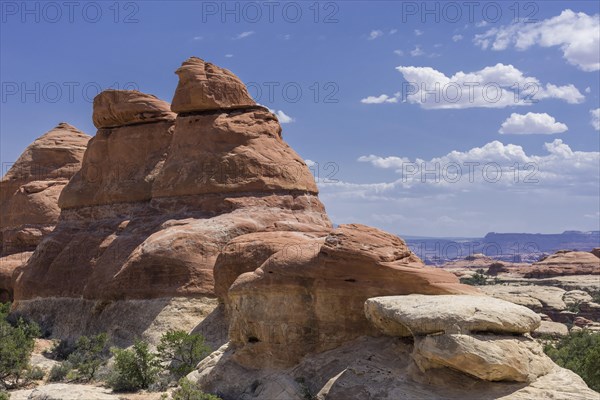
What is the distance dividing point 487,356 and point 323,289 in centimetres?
515

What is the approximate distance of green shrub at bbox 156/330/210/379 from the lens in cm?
2109

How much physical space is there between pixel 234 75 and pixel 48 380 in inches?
588

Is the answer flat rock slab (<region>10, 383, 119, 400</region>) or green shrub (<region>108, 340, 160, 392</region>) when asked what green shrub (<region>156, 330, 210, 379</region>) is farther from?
flat rock slab (<region>10, 383, 119, 400</region>)

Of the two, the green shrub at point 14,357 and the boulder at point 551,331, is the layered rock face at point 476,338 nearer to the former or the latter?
the green shrub at point 14,357

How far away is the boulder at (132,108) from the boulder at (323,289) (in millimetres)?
16405

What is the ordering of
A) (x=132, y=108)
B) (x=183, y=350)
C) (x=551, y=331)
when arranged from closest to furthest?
(x=183, y=350)
(x=132, y=108)
(x=551, y=331)

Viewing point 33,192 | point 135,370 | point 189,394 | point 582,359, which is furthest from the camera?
point 33,192

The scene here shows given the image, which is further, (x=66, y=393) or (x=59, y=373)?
(x=59, y=373)

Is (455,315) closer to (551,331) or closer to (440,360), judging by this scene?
(440,360)

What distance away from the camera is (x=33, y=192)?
42.4m

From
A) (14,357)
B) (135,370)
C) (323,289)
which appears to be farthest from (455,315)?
(14,357)

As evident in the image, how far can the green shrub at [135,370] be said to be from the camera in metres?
20.6

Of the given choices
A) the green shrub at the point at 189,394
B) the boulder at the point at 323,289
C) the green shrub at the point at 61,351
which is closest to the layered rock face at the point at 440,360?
the boulder at the point at 323,289

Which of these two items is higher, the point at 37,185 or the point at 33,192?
the point at 37,185
